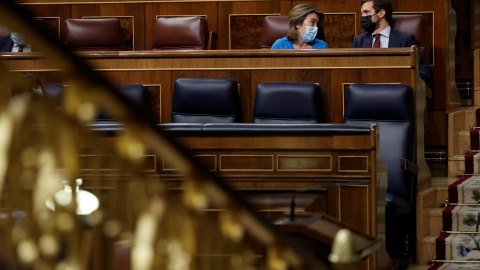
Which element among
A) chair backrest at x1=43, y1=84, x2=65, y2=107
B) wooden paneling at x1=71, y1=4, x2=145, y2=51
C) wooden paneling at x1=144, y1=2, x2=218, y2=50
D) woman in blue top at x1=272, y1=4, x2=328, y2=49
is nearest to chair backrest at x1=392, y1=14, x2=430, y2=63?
woman in blue top at x1=272, y1=4, x2=328, y2=49

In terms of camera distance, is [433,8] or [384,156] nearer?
[384,156]

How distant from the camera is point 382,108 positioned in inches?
50.0

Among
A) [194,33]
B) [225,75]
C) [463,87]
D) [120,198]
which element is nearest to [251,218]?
[120,198]

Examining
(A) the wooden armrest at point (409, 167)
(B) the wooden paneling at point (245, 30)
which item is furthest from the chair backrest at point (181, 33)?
(A) the wooden armrest at point (409, 167)

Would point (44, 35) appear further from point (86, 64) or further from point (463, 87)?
point (463, 87)

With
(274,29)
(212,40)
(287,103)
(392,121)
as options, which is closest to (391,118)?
(392,121)

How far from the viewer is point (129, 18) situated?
1917 millimetres

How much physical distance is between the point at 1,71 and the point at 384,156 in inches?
39.6

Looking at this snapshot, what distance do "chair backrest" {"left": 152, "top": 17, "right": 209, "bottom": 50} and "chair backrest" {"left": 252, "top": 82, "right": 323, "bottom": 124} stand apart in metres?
0.50

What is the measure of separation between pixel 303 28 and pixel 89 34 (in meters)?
0.57

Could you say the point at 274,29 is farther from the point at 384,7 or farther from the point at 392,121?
the point at 392,121

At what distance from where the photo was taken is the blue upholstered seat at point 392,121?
1.25m

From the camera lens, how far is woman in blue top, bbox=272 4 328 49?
153 cm

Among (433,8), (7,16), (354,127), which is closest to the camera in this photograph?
(7,16)
